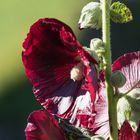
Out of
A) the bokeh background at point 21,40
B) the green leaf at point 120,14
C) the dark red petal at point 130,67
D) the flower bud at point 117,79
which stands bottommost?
the bokeh background at point 21,40

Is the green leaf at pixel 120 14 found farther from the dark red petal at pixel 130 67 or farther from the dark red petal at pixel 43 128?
the dark red petal at pixel 43 128

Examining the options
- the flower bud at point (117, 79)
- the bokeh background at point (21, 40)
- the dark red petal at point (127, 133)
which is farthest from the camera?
the bokeh background at point (21, 40)

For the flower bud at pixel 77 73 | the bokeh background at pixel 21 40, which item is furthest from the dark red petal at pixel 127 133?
the bokeh background at pixel 21 40

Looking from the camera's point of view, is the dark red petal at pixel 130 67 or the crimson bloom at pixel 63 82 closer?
the crimson bloom at pixel 63 82

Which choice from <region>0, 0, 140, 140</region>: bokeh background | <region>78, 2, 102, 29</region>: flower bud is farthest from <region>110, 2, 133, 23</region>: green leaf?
<region>0, 0, 140, 140</region>: bokeh background

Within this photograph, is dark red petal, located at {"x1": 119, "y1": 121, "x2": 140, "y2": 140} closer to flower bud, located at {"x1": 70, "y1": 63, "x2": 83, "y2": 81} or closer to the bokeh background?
flower bud, located at {"x1": 70, "y1": 63, "x2": 83, "y2": 81}

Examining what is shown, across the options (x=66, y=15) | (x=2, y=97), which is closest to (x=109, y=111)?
(x=2, y=97)

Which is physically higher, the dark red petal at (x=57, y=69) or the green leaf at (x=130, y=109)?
the dark red petal at (x=57, y=69)

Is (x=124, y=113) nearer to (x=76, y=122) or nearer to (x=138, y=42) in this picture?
(x=76, y=122)
